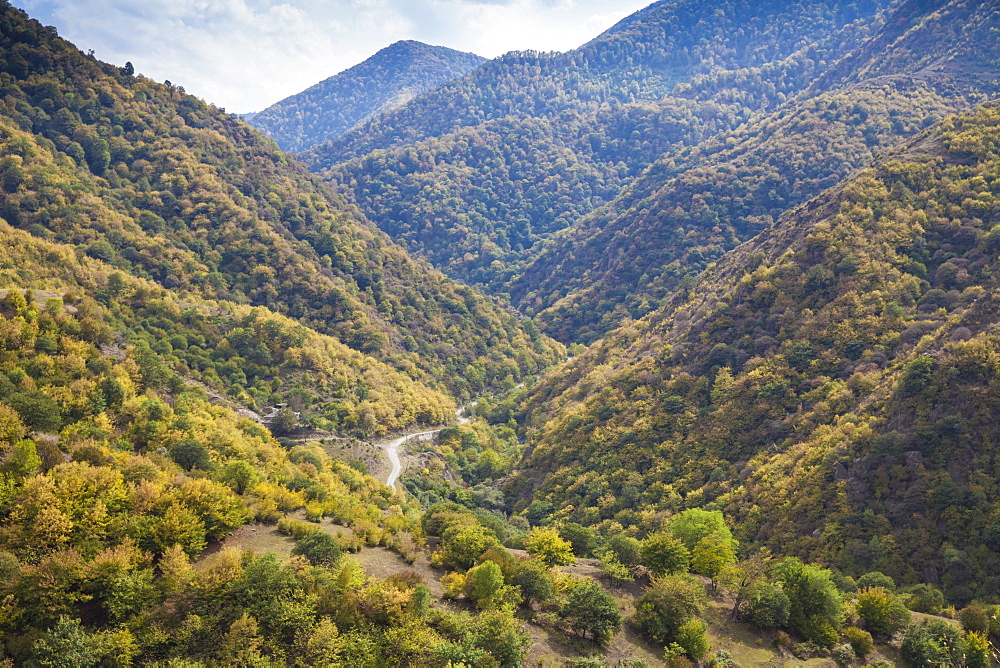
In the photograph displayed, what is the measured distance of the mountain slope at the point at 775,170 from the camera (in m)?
145

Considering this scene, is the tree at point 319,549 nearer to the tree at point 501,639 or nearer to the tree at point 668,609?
the tree at point 501,639

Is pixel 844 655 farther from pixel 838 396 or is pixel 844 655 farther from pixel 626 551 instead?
pixel 838 396

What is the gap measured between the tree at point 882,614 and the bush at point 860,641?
3.21 feet

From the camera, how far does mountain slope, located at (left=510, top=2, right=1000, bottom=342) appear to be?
145250mm

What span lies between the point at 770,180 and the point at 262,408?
440 ft

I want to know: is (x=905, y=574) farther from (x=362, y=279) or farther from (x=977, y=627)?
(x=362, y=279)

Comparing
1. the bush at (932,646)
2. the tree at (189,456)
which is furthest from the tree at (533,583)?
the tree at (189,456)

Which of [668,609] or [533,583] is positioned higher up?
[533,583]

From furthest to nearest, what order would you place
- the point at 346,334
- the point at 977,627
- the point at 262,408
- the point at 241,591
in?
the point at 346,334 → the point at 262,408 → the point at 977,627 → the point at 241,591

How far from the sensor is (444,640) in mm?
22969

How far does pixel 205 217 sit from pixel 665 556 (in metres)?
106

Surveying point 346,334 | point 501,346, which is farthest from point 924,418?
point 501,346

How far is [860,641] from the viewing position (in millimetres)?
26906

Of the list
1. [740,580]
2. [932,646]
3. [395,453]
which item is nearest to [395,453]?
[395,453]
